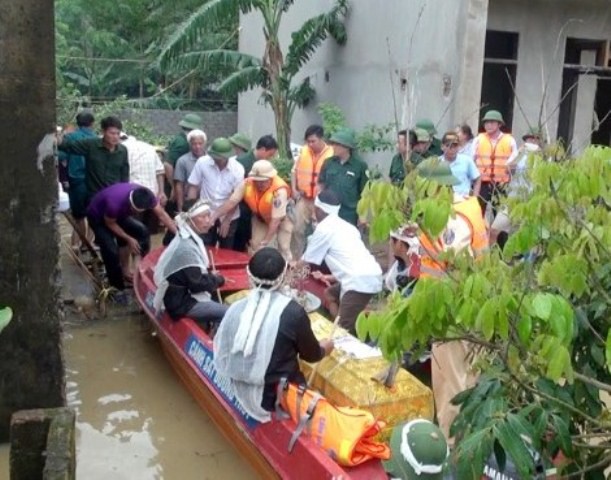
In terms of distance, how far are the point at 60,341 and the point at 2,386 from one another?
0.46 metres

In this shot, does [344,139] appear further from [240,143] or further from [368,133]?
[368,133]

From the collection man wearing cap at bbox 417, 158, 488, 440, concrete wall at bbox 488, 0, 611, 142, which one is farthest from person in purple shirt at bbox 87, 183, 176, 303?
concrete wall at bbox 488, 0, 611, 142

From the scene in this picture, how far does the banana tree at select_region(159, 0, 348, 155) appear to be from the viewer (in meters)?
13.1

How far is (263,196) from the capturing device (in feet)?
25.7

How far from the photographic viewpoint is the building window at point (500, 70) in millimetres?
11625

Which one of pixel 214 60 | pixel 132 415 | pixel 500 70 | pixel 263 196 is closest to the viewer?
pixel 132 415

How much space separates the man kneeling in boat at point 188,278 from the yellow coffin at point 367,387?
1.27 m

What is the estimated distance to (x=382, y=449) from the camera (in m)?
4.06

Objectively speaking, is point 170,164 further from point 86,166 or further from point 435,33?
point 435,33

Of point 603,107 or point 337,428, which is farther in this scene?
point 603,107

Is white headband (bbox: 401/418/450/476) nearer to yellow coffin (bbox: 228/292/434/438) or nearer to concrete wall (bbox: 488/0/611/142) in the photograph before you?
yellow coffin (bbox: 228/292/434/438)

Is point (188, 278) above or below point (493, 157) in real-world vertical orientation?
below

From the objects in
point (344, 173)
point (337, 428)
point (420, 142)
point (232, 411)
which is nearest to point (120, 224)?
point (344, 173)

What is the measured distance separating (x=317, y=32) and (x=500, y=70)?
3332mm
